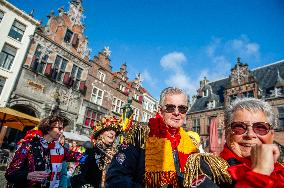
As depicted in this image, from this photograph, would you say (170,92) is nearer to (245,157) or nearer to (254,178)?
(245,157)

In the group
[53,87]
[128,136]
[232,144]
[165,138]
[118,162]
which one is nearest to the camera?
[232,144]

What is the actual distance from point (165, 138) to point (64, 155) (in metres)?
2.25

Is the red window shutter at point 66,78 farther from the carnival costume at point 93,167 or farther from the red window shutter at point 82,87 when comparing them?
the carnival costume at point 93,167

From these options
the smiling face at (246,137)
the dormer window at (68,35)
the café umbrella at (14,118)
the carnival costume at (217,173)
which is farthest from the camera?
the dormer window at (68,35)

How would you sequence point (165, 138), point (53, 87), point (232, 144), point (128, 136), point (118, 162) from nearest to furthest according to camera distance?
point (232, 144) → point (118, 162) → point (128, 136) → point (165, 138) → point (53, 87)

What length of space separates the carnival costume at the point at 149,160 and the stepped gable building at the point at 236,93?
17.0m

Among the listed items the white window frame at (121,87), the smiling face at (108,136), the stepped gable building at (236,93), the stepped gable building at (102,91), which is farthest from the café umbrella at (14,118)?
the white window frame at (121,87)

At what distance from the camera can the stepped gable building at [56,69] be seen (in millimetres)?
17078

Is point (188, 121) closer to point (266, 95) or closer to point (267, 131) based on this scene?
point (266, 95)

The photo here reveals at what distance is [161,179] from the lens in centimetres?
193

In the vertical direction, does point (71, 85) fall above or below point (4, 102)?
above

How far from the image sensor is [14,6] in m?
17.0

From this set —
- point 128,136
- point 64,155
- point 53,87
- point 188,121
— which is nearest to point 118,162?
point 128,136

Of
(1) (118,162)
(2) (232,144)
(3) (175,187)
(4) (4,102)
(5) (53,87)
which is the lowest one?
(3) (175,187)
